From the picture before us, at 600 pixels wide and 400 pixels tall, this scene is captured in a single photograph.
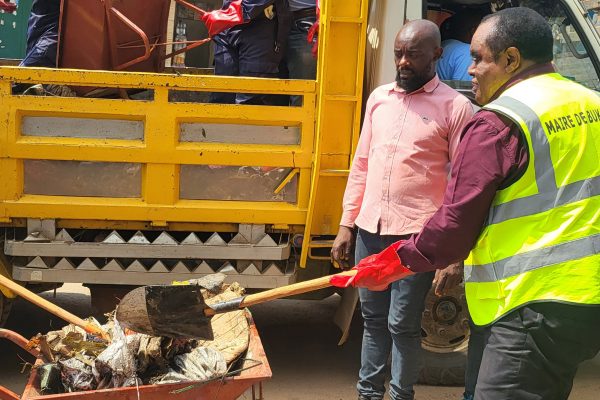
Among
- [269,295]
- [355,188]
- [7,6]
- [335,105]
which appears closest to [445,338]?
[355,188]

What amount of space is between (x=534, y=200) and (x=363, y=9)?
205 centimetres

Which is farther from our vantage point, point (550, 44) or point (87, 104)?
point (87, 104)

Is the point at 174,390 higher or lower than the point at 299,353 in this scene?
higher

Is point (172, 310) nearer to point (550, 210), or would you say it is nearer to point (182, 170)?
point (182, 170)

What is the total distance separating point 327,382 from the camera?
4.58 m

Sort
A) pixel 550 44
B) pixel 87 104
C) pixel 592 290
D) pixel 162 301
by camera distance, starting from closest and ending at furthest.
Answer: pixel 592 290 → pixel 550 44 → pixel 162 301 → pixel 87 104

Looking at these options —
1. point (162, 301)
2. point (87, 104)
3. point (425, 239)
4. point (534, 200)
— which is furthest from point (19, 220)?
point (534, 200)

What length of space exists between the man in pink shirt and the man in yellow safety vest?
106cm

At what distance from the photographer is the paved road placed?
443cm

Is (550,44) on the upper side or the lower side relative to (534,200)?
upper

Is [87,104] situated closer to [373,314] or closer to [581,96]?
[373,314]

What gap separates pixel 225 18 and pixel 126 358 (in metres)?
2.27

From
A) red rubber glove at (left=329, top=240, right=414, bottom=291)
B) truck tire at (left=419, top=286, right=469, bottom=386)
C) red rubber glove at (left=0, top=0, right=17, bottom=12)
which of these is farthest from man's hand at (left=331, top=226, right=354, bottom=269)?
red rubber glove at (left=0, top=0, right=17, bottom=12)

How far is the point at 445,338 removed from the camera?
4.35m
